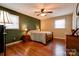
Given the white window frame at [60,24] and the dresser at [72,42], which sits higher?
the white window frame at [60,24]

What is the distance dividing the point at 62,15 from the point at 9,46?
1114mm

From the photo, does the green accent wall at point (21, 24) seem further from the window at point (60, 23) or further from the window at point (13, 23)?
the window at point (60, 23)

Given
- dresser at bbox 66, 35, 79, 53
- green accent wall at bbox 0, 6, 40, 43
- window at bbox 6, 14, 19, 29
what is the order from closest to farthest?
1. window at bbox 6, 14, 19, 29
2. green accent wall at bbox 0, 6, 40, 43
3. dresser at bbox 66, 35, 79, 53

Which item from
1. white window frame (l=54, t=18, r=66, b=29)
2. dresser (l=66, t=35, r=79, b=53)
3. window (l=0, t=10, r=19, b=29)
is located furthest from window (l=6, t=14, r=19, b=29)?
dresser (l=66, t=35, r=79, b=53)

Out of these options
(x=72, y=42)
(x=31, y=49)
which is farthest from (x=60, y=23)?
(x=31, y=49)

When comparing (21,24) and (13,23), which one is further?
(21,24)

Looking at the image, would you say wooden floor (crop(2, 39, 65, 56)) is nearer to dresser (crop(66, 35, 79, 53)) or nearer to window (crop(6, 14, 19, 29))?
dresser (crop(66, 35, 79, 53))

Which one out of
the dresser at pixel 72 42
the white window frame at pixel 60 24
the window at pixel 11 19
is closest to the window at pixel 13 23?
the window at pixel 11 19

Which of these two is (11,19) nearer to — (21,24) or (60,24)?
(21,24)

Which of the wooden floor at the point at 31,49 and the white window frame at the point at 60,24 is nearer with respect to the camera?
the white window frame at the point at 60,24

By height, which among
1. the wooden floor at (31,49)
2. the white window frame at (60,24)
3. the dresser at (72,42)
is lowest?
the wooden floor at (31,49)

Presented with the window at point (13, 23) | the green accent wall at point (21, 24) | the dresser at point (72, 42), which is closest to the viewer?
the window at point (13, 23)

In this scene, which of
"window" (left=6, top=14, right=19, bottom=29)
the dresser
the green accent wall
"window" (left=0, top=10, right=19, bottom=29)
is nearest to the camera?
"window" (left=0, top=10, right=19, bottom=29)

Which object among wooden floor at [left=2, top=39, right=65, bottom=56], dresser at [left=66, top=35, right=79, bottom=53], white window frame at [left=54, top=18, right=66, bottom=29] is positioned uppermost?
white window frame at [left=54, top=18, right=66, bottom=29]
